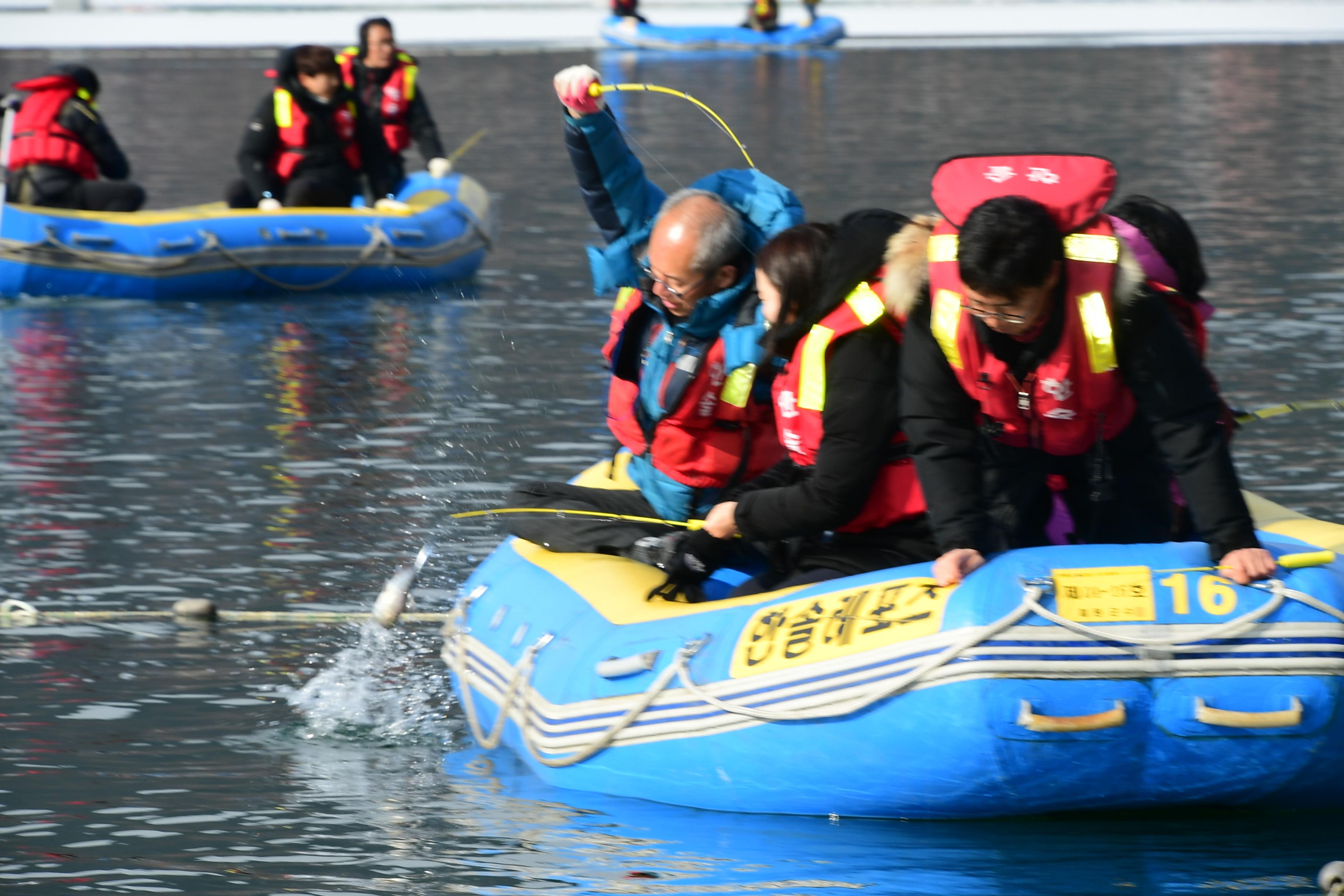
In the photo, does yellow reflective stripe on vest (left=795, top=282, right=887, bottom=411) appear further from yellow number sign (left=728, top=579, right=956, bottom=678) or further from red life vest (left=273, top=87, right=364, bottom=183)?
red life vest (left=273, top=87, right=364, bottom=183)

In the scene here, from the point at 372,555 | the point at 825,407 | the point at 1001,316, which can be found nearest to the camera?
the point at 1001,316

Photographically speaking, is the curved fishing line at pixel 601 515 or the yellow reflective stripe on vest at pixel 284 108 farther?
the yellow reflective stripe on vest at pixel 284 108

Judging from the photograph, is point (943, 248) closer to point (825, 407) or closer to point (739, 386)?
point (825, 407)

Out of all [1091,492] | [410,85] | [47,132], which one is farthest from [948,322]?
[410,85]

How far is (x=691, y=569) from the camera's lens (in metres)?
4.58

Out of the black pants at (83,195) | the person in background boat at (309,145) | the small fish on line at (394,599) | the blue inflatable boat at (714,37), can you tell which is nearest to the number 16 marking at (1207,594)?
the small fish on line at (394,599)

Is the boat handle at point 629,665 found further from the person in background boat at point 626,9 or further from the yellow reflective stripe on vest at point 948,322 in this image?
the person in background boat at point 626,9

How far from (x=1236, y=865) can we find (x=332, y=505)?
407cm

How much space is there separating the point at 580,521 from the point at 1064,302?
1611 millimetres

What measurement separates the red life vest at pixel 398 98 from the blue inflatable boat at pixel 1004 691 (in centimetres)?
888

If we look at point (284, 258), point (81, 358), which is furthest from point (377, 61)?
point (81, 358)

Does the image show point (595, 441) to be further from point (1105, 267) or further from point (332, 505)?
point (1105, 267)

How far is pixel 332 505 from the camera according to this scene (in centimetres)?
716

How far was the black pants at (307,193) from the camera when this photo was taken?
11.8 metres
